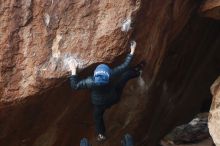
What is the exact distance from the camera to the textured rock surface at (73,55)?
28.8 feet

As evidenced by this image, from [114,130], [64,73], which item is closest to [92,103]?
[64,73]

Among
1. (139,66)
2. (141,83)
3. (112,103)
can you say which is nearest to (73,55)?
(112,103)

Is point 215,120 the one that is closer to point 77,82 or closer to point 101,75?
→ point 101,75

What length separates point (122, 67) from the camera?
29.0 ft

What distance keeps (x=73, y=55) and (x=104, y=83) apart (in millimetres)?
837

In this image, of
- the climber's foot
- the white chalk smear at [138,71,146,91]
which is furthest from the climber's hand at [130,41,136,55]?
the white chalk smear at [138,71,146,91]

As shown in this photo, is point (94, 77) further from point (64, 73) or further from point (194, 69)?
point (194, 69)

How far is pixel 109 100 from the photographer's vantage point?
9.23m

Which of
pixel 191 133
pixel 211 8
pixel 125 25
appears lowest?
pixel 191 133

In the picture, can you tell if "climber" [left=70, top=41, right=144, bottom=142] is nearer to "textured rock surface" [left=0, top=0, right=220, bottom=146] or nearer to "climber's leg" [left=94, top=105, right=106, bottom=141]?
"climber's leg" [left=94, top=105, right=106, bottom=141]

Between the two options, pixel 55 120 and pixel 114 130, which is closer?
pixel 55 120

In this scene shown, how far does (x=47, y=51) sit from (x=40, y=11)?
29.2 inches

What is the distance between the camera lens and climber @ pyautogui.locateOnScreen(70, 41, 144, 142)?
847 centimetres

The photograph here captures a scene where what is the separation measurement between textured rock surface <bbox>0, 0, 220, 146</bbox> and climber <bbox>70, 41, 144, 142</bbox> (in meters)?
0.24
